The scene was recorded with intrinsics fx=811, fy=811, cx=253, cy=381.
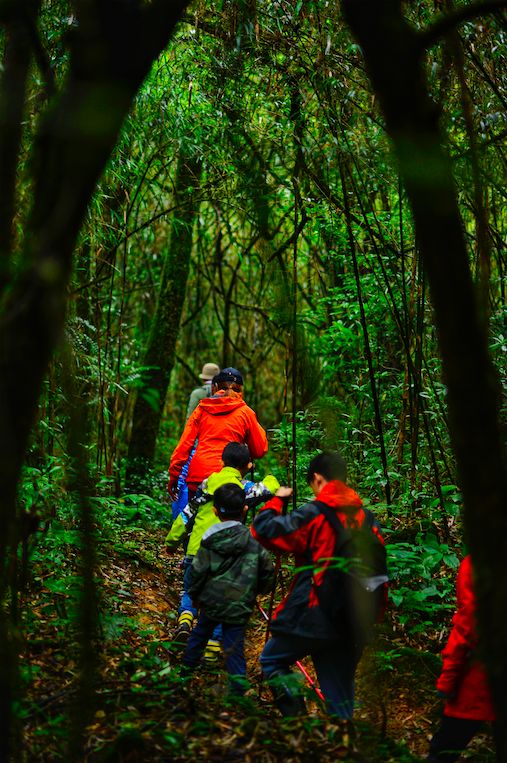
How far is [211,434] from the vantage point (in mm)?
5918

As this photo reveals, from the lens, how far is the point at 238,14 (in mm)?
6012

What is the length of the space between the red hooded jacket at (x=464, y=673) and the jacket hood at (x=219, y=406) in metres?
2.94

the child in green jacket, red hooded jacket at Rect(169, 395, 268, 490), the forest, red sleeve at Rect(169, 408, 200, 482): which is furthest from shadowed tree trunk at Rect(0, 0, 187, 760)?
red sleeve at Rect(169, 408, 200, 482)

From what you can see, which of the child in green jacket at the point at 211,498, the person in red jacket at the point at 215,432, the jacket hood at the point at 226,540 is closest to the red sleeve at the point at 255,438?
the person in red jacket at the point at 215,432

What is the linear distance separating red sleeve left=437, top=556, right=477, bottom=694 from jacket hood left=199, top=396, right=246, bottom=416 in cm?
293

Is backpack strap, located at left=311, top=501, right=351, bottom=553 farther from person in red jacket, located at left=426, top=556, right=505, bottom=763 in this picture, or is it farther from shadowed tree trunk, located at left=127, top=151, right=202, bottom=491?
shadowed tree trunk, located at left=127, top=151, right=202, bottom=491

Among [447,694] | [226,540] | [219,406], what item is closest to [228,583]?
[226,540]

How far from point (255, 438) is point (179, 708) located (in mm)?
3052

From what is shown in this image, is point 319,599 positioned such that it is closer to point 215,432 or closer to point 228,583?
point 228,583

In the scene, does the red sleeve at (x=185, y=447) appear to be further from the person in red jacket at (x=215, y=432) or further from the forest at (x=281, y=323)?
the forest at (x=281, y=323)

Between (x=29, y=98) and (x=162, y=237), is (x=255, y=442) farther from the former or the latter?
(x=162, y=237)

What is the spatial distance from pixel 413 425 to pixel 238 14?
3290 millimetres

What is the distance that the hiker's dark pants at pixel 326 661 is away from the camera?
3605mm

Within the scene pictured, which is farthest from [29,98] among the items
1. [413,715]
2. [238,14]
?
[413,715]
